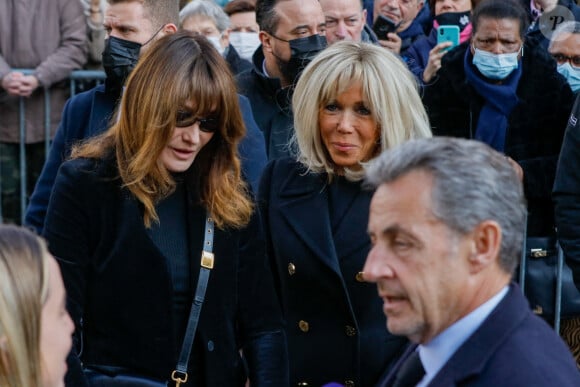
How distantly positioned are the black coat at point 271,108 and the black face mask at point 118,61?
0.81 m

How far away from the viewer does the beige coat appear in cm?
852

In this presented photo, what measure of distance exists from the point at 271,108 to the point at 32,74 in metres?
2.83

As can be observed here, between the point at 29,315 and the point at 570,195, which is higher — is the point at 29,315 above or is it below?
above

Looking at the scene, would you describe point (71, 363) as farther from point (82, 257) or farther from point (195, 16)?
point (195, 16)

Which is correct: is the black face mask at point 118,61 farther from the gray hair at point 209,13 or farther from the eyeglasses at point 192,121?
the gray hair at point 209,13

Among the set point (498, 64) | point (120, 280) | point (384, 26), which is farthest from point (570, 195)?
point (384, 26)

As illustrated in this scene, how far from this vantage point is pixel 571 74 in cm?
663

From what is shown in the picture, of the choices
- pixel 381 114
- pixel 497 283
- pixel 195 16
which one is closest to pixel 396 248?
pixel 497 283

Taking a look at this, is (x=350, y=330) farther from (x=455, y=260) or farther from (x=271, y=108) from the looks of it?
(x=271, y=108)

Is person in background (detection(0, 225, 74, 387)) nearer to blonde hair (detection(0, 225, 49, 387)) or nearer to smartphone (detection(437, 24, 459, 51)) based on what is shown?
blonde hair (detection(0, 225, 49, 387))

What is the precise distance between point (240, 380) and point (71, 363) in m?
0.70

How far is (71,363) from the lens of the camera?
12.7 ft

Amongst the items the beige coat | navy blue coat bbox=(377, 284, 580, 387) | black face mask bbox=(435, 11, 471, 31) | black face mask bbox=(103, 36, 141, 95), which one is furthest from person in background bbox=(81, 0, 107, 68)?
navy blue coat bbox=(377, 284, 580, 387)

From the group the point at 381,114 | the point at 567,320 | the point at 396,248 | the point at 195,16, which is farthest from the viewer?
the point at 195,16
